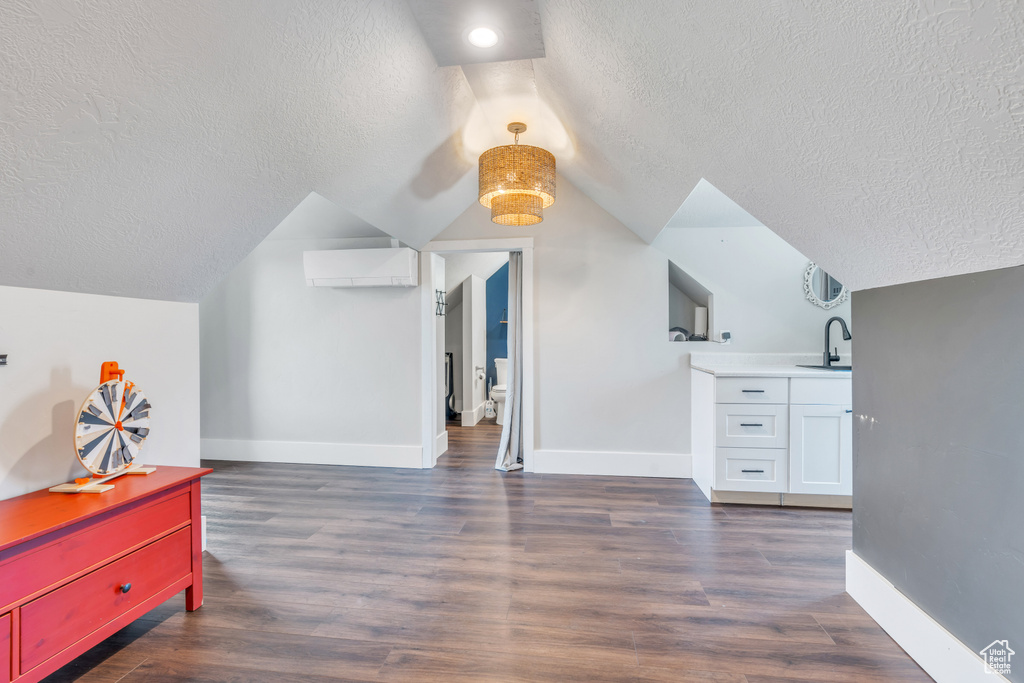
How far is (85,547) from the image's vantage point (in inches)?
57.3

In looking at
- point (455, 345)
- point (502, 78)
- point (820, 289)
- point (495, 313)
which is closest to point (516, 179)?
point (502, 78)

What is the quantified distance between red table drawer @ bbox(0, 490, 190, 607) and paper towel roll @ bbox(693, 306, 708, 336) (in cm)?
345

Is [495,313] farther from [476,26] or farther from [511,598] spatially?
[511,598]

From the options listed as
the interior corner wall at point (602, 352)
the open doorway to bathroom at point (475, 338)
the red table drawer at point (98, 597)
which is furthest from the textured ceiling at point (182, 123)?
the open doorway to bathroom at point (475, 338)

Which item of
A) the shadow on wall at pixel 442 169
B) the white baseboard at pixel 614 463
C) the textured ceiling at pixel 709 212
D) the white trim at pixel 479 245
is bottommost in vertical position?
the white baseboard at pixel 614 463

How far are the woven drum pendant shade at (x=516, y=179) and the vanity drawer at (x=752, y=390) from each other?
63.4 inches

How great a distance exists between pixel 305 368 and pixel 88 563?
2.71 metres

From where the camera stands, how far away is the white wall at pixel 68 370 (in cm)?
165

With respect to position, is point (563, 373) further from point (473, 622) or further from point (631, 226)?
point (473, 622)

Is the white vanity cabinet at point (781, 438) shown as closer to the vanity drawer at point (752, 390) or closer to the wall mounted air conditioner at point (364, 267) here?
the vanity drawer at point (752, 390)

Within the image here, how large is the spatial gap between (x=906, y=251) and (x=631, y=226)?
88.4 inches

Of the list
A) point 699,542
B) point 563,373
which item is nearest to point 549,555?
point 699,542

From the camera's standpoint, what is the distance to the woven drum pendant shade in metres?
2.75

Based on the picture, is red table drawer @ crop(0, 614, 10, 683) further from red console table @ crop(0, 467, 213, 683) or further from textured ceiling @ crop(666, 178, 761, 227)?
textured ceiling @ crop(666, 178, 761, 227)
